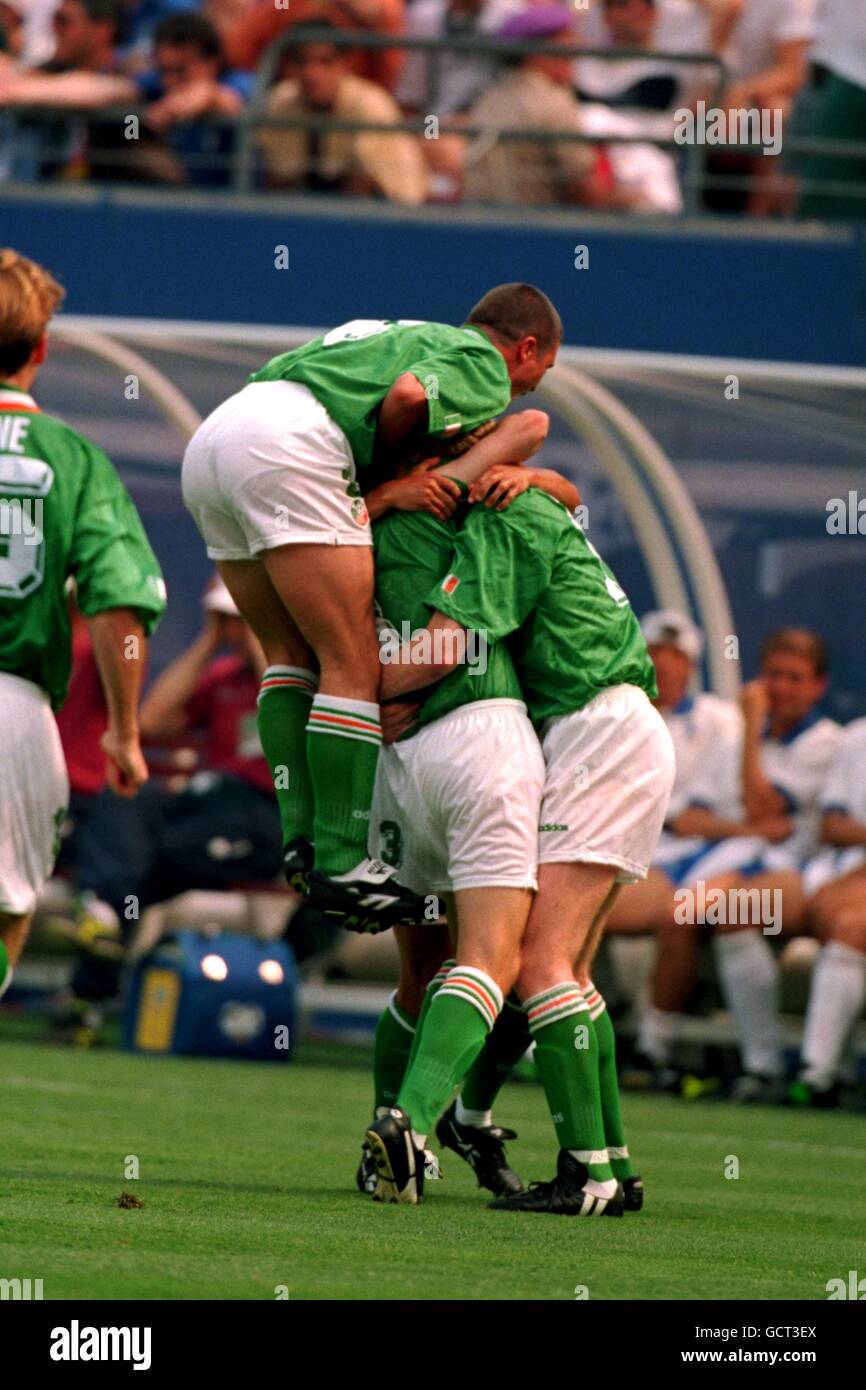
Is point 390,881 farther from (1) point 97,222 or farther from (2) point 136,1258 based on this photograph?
(1) point 97,222

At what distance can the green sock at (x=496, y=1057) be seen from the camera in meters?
6.29

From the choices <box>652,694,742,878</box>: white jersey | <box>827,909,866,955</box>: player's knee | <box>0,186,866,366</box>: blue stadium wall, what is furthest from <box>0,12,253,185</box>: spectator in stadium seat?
<box>827,909,866,955</box>: player's knee

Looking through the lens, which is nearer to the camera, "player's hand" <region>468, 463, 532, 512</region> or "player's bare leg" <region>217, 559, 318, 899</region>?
"player's hand" <region>468, 463, 532, 512</region>

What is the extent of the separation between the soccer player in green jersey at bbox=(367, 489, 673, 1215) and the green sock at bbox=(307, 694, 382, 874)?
0.57 feet

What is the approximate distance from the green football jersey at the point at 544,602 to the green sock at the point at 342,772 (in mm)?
333

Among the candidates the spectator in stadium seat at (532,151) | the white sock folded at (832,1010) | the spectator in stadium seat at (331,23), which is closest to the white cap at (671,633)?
the white sock folded at (832,1010)

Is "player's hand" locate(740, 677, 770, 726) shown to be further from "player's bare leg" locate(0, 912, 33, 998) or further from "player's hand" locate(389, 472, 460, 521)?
"player's bare leg" locate(0, 912, 33, 998)

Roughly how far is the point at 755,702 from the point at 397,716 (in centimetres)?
534

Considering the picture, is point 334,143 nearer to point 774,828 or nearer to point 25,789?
point 774,828

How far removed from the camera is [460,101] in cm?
1402

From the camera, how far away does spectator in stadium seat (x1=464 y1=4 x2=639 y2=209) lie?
13477 mm

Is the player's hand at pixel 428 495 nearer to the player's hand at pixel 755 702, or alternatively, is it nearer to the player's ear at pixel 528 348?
the player's ear at pixel 528 348

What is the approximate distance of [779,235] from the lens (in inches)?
522

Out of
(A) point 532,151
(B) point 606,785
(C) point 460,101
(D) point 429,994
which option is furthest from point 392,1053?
(C) point 460,101
